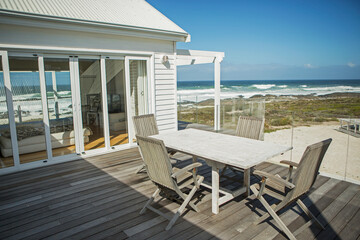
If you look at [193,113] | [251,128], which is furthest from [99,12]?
[193,113]

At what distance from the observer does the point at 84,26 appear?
4.68 metres

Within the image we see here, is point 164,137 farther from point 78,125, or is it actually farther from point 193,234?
point 78,125

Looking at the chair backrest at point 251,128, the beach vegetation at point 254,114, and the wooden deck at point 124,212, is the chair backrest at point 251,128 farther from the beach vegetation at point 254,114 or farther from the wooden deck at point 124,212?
the beach vegetation at point 254,114

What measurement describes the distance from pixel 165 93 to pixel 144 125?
2098 mm

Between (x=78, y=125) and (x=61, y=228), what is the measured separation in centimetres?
269

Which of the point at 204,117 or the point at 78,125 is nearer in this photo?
the point at 78,125

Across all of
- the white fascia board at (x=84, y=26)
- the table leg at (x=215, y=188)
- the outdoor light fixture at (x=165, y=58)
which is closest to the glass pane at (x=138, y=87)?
the outdoor light fixture at (x=165, y=58)

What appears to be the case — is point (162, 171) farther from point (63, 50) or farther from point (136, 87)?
Answer: point (136, 87)

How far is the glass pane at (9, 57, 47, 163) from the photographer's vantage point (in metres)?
4.21

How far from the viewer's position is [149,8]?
6684 mm

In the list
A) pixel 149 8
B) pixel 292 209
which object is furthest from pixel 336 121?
pixel 149 8

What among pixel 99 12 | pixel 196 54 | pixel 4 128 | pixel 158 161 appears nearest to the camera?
pixel 158 161

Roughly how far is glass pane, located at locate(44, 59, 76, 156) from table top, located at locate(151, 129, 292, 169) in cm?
222

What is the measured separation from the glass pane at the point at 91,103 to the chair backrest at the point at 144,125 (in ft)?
4.68
